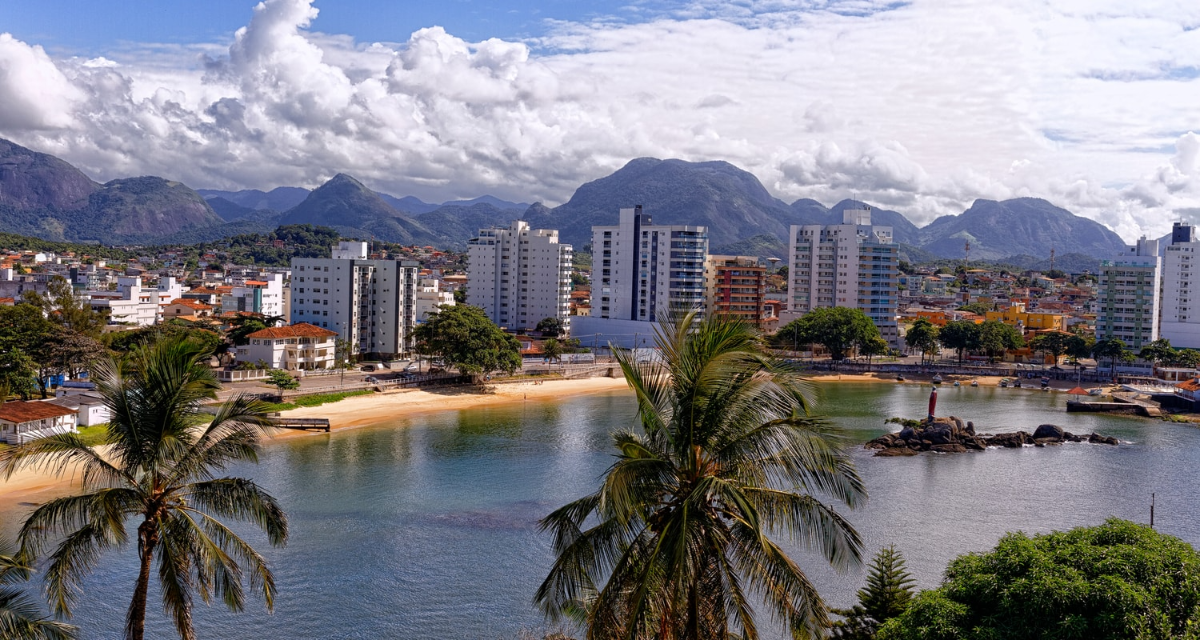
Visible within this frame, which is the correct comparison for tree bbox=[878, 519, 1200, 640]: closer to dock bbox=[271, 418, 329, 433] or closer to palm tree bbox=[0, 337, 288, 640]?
palm tree bbox=[0, 337, 288, 640]

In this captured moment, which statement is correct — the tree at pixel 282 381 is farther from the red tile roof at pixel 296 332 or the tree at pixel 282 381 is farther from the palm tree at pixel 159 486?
the palm tree at pixel 159 486

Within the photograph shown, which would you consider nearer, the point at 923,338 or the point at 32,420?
the point at 32,420

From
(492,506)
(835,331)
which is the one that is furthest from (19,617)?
(835,331)

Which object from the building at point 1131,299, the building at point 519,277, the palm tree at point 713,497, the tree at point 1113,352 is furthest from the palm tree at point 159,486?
the building at point 1131,299

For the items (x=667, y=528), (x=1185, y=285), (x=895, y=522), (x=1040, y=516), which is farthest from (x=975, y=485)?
(x=1185, y=285)

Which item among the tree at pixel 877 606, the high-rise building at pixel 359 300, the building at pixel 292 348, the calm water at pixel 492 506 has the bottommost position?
the calm water at pixel 492 506

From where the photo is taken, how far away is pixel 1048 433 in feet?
146

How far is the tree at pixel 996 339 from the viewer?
75500 mm

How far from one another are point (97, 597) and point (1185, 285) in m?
87.3

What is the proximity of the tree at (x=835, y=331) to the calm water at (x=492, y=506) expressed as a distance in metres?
21.7

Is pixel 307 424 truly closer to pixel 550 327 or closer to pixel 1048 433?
pixel 1048 433

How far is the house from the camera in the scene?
1169 inches

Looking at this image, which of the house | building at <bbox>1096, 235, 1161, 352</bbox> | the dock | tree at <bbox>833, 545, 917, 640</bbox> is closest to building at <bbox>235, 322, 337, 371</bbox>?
the dock

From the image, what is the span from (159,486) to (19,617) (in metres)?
1.55
